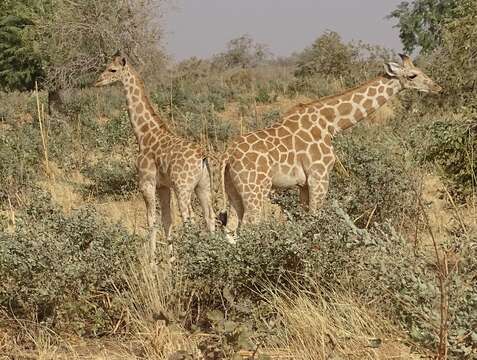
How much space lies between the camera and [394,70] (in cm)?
748

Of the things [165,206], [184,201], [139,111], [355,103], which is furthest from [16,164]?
[355,103]

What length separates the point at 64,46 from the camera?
19000 mm

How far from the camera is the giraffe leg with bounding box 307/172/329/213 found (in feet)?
22.4

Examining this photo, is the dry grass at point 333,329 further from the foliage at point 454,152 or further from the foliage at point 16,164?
the foliage at point 16,164

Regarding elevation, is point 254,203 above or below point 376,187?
above

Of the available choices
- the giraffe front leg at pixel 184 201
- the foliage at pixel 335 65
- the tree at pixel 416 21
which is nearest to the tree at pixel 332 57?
the foliage at pixel 335 65

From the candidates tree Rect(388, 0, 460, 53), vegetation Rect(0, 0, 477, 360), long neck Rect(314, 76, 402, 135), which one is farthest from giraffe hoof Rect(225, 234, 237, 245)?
tree Rect(388, 0, 460, 53)

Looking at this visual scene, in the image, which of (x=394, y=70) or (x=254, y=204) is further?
(x=394, y=70)

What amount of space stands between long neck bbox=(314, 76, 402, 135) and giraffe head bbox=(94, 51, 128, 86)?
2314 mm

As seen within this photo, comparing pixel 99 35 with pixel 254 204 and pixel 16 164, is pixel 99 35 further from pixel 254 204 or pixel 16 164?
pixel 254 204

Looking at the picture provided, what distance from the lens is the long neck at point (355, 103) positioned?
7391mm

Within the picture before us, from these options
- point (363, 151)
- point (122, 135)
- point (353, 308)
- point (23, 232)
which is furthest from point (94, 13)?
point (353, 308)

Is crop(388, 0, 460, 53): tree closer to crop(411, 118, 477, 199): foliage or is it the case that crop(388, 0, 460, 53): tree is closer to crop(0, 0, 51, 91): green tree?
crop(0, 0, 51, 91): green tree

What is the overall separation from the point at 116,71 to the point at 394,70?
3.09m
